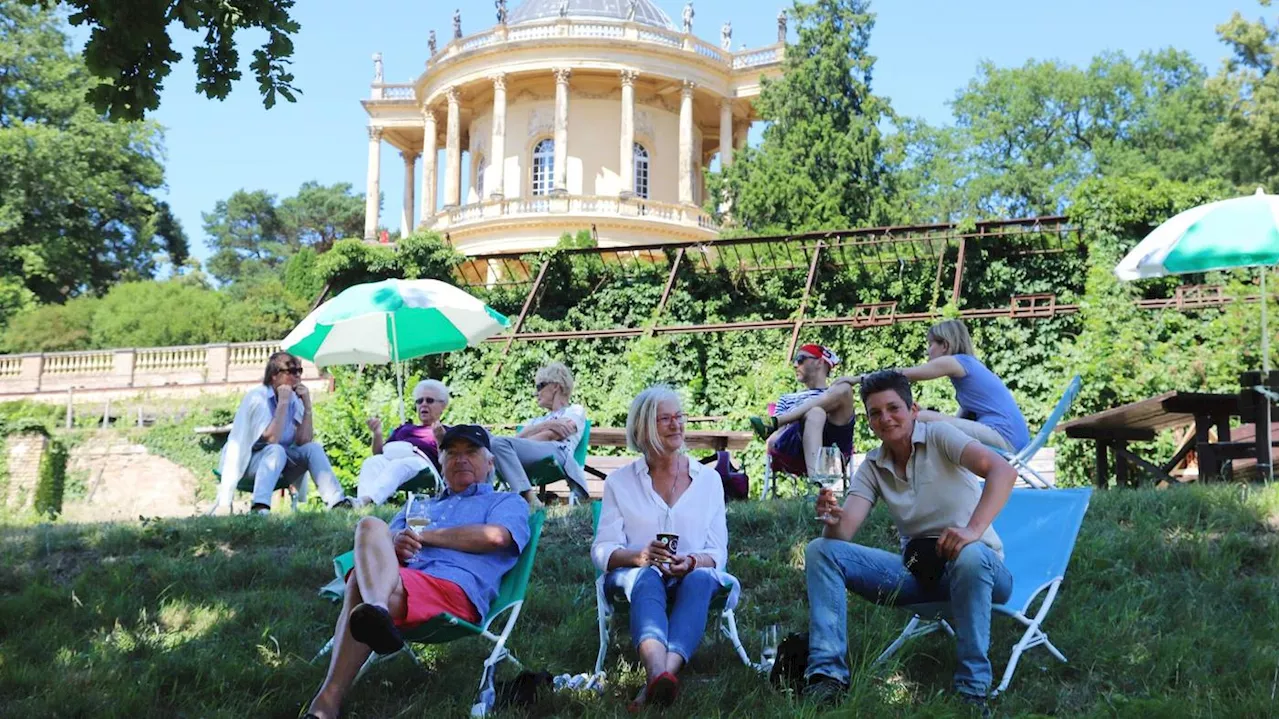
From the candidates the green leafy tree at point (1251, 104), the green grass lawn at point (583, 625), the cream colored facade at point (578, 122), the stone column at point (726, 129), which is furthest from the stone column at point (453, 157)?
the green grass lawn at point (583, 625)

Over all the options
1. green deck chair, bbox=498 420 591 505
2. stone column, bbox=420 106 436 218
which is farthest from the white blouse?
stone column, bbox=420 106 436 218

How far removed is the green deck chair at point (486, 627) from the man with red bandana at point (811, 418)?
3019 millimetres

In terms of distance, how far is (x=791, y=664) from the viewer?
4066mm

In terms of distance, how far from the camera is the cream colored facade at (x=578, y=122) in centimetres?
4028

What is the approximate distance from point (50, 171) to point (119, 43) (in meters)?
38.7

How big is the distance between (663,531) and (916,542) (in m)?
0.94

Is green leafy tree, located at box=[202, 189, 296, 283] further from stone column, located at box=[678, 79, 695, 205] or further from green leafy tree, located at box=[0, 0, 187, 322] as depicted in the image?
stone column, located at box=[678, 79, 695, 205]

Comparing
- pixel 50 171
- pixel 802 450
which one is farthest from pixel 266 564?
pixel 50 171

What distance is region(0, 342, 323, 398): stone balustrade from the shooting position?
30.2 metres

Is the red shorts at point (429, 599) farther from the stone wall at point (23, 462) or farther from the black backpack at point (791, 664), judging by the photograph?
the stone wall at point (23, 462)

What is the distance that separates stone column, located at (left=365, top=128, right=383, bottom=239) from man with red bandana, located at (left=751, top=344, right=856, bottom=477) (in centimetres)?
4063

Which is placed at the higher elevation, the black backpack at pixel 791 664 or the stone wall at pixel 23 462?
the black backpack at pixel 791 664

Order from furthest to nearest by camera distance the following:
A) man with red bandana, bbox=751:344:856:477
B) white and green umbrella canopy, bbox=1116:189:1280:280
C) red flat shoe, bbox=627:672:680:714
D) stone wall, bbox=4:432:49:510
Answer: stone wall, bbox=4:432:49:510
white and green umbrella canopy, bbox=1116:189:1280:280
man with red bandana, bbox=751:344:856:477
red flat shoe, bbox=627:672:680:714

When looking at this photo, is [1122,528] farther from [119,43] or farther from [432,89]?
[432,89]
